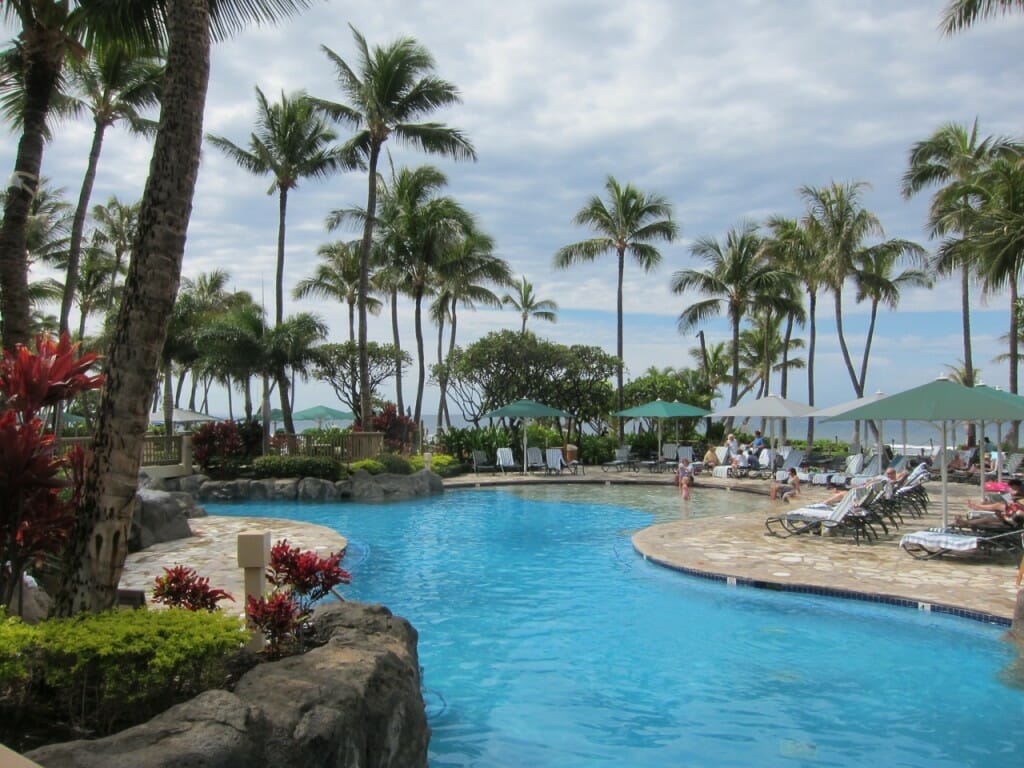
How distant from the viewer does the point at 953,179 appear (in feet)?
95.1

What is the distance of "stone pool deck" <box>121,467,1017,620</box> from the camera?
8.91 metres

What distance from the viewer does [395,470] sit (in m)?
22.0

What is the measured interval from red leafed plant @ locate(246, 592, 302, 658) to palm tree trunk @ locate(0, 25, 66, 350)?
442 centimetres

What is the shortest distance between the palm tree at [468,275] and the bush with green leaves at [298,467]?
10100 mm

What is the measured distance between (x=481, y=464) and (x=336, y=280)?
681 inches

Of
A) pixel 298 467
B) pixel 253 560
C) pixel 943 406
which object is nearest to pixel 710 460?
pixel 298 467

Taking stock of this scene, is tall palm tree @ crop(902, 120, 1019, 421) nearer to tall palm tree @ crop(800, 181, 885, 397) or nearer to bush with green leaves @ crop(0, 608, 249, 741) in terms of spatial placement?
tall palm tree @ crop(800, 181, 885, 397)

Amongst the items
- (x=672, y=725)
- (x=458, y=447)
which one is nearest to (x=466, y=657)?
(x=672, y=725)

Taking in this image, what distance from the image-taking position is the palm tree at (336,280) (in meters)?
38.8

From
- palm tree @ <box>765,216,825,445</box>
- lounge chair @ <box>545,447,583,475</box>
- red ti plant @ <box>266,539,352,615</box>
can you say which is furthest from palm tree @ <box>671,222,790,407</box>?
red ti plant @ <box>266,539,352,615</box>

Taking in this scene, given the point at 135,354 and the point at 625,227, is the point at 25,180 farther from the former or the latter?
the point at 625,227

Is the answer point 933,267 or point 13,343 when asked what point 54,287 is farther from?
point 933,267

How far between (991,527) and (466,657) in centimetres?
773

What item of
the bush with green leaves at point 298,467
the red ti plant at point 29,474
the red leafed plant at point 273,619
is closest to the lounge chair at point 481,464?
the bush with green leaves at point 298,467
